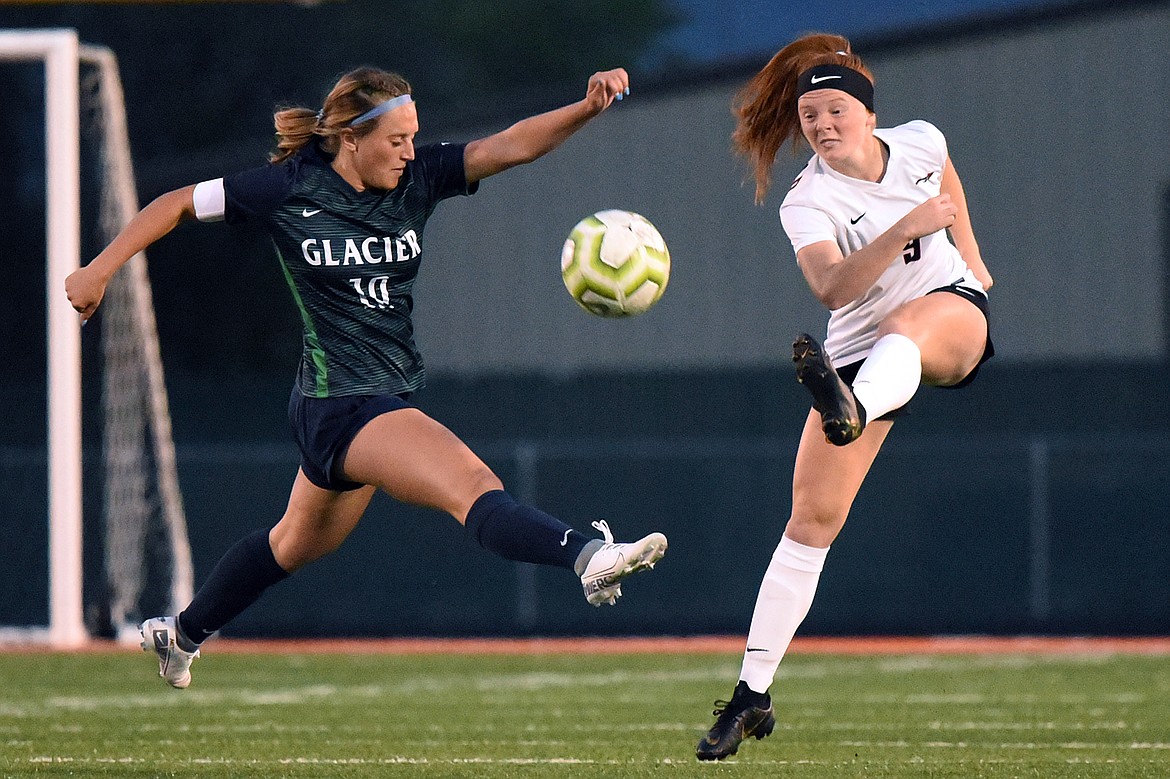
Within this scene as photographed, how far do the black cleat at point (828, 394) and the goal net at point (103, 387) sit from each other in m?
7.29

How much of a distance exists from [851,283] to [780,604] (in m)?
1.00

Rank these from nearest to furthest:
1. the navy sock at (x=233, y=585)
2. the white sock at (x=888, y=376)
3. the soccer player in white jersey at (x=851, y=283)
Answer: the white sock at (x=888, y=376) → the soccer player in white jersey at (x=851, y=283) → the navy sock at (x=233, y=585)

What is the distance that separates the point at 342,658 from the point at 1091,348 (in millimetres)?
8573

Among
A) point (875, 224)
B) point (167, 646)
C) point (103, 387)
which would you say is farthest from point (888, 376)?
point (103, 387)

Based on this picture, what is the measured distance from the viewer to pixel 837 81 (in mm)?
5816

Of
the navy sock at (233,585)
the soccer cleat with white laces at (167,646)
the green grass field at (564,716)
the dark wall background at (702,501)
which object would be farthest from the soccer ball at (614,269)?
the dark wall background at (702,501)

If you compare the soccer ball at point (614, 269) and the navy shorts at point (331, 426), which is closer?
the navy shorts at point (331, 426)

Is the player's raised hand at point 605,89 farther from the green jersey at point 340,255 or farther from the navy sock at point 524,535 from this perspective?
the navy sock at point 524,535

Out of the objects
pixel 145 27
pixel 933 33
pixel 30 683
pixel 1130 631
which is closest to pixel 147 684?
pixel 30 683

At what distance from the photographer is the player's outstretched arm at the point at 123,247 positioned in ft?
18.8

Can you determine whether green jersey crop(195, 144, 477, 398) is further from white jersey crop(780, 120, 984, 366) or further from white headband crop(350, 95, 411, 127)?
white jersey crop(780, 120, 984, 366)

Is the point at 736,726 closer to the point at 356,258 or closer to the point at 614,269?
the point at 614,269

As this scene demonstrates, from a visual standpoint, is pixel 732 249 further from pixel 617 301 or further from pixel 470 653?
pixel 617 301

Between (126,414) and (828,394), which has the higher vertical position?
(828,394)
